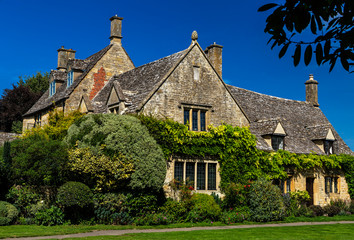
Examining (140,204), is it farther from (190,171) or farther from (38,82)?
(38,82)

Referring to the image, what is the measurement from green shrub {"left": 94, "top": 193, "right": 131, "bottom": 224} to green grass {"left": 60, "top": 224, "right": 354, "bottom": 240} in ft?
10.6

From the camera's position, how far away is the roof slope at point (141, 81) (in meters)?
23.3

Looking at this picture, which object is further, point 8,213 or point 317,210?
point 317,210

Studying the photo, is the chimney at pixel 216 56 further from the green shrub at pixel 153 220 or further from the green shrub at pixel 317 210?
the green shrub at pixel 153 220

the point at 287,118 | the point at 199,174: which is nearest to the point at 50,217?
the point at 199,174

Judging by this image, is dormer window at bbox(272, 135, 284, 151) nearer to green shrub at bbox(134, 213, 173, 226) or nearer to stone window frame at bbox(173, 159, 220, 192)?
stone window frame at bbox(173, 159, 220, 192)

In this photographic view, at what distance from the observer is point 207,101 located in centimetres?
2447

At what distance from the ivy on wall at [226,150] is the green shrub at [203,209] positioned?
2.28 meters

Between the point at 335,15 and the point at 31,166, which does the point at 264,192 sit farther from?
the point at 335,15

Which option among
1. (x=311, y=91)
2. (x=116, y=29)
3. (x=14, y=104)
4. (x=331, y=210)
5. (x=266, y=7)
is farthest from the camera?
(x=14, y=104)

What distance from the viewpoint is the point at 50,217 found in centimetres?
1778

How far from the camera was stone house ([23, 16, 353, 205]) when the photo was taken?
23234 millimetres

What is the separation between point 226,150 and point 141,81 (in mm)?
6672

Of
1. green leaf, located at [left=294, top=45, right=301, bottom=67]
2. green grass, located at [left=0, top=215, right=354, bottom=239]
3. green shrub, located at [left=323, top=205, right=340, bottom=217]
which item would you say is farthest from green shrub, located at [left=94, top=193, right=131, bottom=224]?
green shrub, located at [left=323, top=205, right=340, bottom=217]
